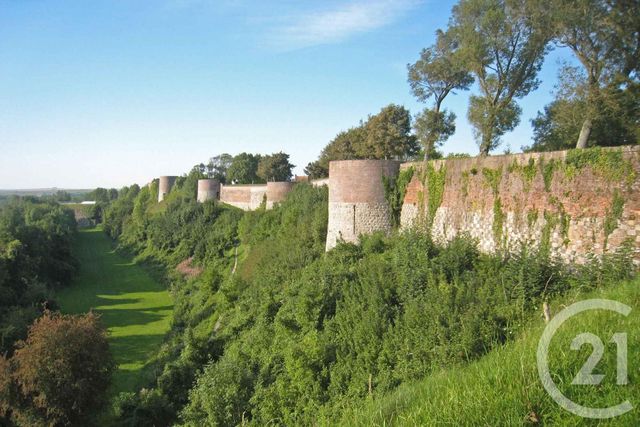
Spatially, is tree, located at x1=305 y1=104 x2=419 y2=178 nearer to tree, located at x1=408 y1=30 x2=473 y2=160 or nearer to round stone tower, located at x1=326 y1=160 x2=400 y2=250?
tree, located at x1=408 y1=30 x2=473 y2=160

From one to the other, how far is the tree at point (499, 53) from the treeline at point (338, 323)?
21.8 ft

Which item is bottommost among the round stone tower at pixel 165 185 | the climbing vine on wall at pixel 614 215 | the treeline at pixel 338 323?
the treeline at pixel 338 323

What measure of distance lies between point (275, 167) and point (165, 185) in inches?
642

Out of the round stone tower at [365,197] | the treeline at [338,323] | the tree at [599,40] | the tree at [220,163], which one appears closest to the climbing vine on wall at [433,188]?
the treeline at [338,323]

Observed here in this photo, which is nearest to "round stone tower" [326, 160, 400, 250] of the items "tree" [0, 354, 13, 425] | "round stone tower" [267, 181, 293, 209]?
"tree" [0, 354, 13, 425]

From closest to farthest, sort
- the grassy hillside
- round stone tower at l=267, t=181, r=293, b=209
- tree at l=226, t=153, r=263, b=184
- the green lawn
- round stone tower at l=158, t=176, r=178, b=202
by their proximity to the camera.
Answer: the grassy hillside
the green lawn
round stone tower at l=267, t=181, r=293, b=209
round stone tower at l=158, t=176, r=178, b=202
tree at l=226, t=153, r=263, b=184

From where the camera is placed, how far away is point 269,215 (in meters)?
28.3

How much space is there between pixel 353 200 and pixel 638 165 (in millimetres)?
9891

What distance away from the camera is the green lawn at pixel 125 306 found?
67.9ft

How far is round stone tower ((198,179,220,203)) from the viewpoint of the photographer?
4512 centimetres

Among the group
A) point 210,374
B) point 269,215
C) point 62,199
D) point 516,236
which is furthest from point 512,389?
point 62,199

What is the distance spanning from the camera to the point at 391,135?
29.0 metres

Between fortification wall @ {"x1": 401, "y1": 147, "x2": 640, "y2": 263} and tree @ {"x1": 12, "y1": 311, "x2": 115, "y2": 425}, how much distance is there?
12256mm

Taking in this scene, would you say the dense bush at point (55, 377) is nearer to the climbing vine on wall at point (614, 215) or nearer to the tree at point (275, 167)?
the climbing vine on wall at point (614, 215)
